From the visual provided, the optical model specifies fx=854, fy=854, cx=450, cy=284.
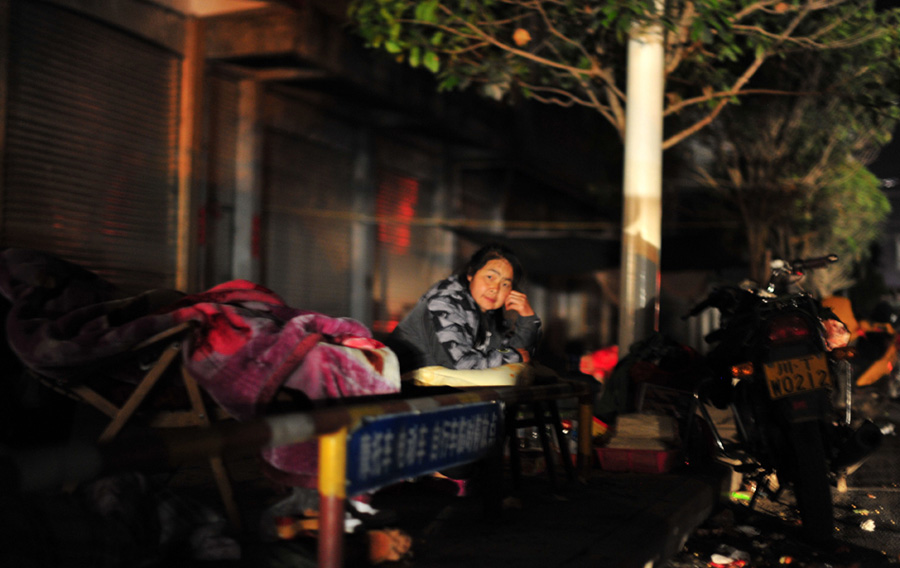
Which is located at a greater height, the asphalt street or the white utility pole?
the white utility pole

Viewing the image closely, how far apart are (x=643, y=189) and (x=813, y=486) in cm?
413

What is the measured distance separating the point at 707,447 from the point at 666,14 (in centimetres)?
394

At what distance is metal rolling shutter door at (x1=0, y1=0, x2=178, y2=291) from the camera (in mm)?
8422

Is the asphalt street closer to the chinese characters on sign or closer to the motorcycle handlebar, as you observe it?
the chinese characters on sign

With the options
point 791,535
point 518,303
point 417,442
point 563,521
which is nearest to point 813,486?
point 791,535

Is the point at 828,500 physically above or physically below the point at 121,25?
below

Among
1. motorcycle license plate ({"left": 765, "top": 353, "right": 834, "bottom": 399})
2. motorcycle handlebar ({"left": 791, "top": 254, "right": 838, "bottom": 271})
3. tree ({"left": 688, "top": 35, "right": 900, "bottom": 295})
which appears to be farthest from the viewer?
tree ({"left": 688, "top": 35, "right": 900, "bottom": 295})

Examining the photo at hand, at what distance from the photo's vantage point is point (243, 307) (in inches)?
140

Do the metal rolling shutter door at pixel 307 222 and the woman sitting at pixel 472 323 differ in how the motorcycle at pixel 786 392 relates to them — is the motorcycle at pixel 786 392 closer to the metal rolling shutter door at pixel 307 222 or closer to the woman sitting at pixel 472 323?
the woman sitting at pixel 472 323

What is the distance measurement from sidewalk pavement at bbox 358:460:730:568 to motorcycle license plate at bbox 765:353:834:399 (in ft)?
2.50

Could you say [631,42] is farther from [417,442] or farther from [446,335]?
[417,442]

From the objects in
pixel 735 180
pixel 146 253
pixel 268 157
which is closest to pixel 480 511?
pixel 146 253

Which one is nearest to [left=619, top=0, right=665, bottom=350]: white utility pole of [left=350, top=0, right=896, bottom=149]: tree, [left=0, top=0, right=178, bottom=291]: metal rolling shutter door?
[left=350, top=0, right=896, bottom=149]: tree

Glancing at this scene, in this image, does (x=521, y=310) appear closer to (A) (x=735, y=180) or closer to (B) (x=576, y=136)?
(A) (x=735, y=180)
